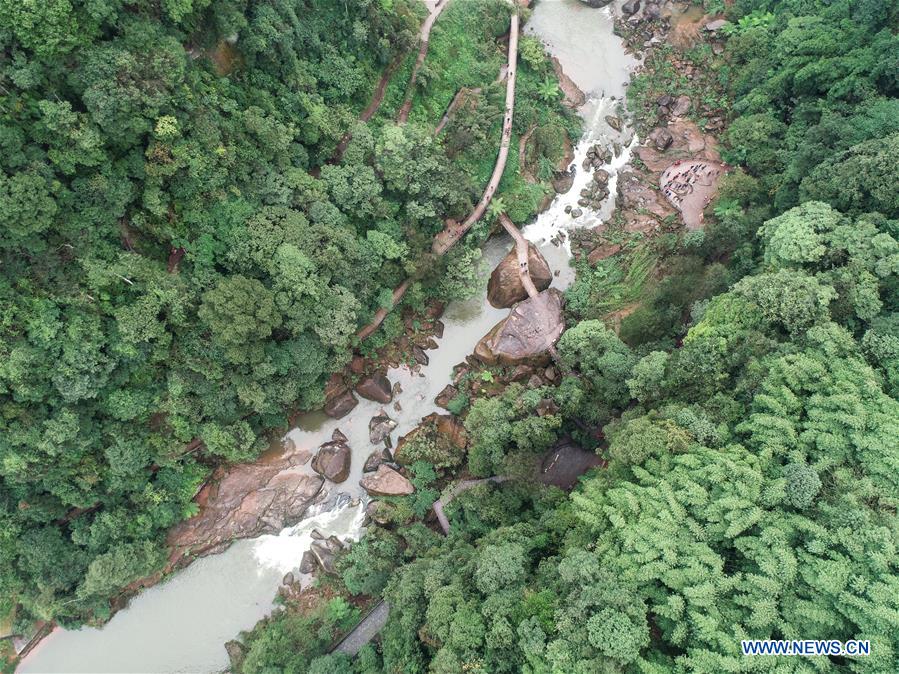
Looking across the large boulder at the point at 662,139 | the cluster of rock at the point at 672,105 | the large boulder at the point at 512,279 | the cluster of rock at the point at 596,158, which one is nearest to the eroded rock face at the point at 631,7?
the cluster of rock at the point at 672,105

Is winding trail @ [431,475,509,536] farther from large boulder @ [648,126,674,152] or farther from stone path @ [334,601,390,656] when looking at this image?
large boulder @ [648,126,674,152]

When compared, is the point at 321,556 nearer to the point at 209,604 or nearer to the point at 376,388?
the point at 209,604

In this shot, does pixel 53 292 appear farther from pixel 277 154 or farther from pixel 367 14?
pixel 367 14

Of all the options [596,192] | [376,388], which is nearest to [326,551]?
[376,388]

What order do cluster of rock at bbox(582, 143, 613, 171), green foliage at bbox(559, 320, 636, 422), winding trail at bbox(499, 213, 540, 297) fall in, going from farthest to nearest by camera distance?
cluster of rock at bbox(582, 143, 613, 171) < winding trail at bbox(499, 213, 540, 297) < green foliage at bbox(559, 320, 636, 422)

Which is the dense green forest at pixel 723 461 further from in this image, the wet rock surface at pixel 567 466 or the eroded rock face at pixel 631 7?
the eroded rock face at pixel 631 7

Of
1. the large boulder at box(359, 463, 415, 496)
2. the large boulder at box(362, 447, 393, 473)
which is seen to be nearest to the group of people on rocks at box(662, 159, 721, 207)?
the large boulder at box(362, 447, 393, 473)
